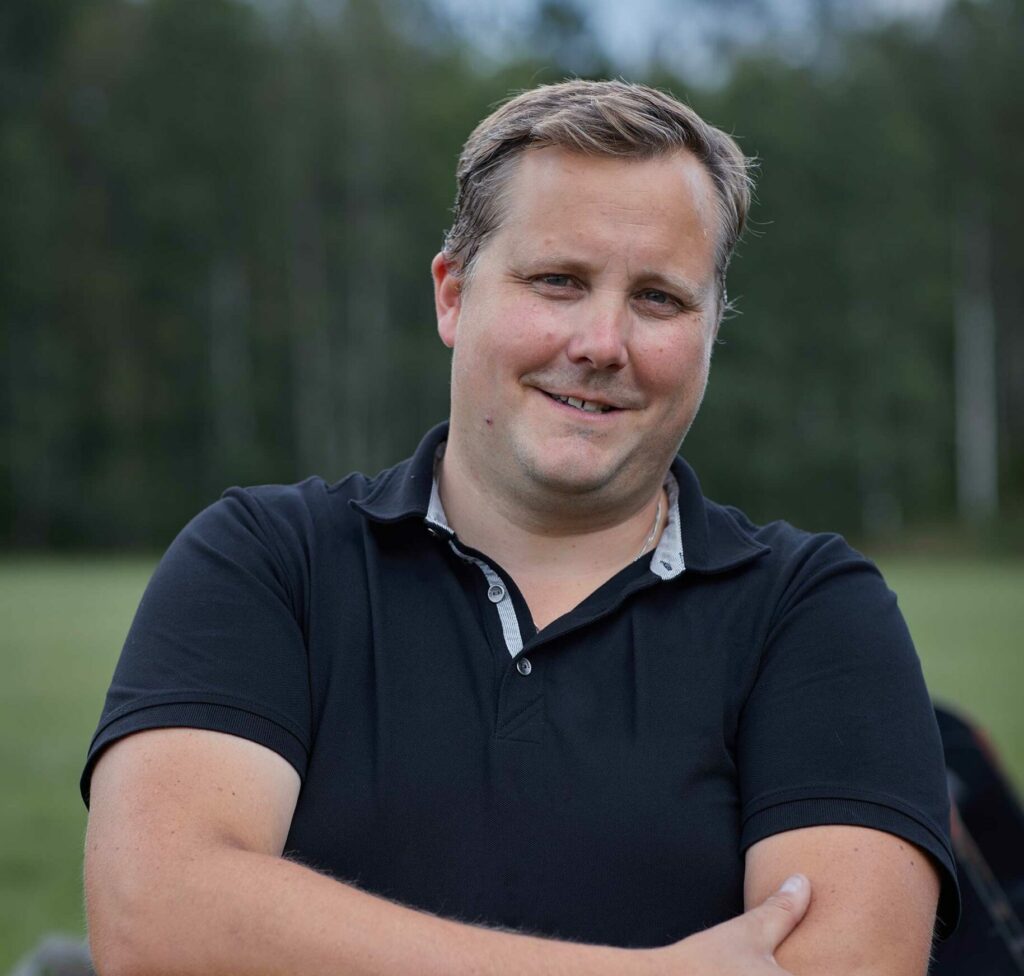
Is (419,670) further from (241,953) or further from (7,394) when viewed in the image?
(7,394)

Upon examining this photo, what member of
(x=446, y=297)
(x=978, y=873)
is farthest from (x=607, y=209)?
(x=978, y=873)

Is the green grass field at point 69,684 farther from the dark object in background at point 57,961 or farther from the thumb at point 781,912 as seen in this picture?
the thumb at point 781,912

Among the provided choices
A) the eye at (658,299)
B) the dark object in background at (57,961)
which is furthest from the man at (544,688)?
the dark object in background at (57,961)

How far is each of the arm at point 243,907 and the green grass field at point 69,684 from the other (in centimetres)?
320

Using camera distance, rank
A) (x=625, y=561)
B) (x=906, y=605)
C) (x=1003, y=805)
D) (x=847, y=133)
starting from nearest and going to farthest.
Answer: (x=625, y=561), (x=1003, y=805), (x=906, y=605), (x=847, y=133)

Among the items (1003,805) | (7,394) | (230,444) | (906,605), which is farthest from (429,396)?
(1003,805)

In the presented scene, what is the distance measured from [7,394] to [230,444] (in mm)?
5114

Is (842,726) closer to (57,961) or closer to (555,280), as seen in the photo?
(555,280)

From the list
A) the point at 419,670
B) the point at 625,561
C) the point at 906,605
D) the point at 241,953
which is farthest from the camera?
the point at 906,605

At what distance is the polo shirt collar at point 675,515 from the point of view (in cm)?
228

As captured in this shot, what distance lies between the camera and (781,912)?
194 centimetres

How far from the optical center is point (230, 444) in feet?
112

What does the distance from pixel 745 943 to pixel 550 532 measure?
0.74 meters

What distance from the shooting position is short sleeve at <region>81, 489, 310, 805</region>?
202 centimetres
